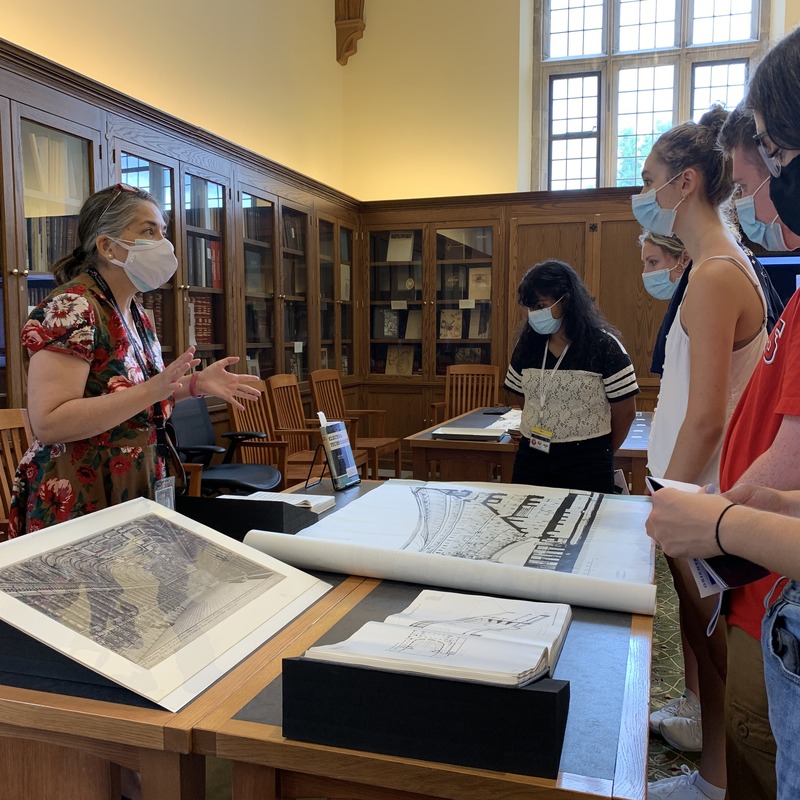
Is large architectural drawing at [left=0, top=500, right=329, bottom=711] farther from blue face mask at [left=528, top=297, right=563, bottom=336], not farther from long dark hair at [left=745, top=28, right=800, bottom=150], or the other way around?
blue face mask at [left=528, top=297, right=563, bottom=336]

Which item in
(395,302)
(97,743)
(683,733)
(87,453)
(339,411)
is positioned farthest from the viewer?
(395,302)

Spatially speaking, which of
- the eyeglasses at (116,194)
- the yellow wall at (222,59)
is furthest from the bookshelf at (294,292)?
the eyeglasses at (116,194)

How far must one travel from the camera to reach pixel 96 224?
177 cm

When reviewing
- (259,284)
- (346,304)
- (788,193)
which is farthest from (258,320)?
(788,193)

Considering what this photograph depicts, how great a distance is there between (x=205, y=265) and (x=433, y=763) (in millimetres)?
4102

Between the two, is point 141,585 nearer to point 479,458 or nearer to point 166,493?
point 166,493

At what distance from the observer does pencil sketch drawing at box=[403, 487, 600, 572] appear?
4.30 ft

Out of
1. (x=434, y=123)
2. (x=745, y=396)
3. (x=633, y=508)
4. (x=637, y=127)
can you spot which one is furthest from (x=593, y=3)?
(x=745, y=396)

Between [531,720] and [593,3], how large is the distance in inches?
300

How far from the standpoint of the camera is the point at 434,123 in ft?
22.8

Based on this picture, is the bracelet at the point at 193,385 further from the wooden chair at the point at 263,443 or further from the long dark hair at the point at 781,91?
the wooden chair at the point at 263,443

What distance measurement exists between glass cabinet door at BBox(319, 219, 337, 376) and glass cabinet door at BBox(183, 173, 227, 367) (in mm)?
1444

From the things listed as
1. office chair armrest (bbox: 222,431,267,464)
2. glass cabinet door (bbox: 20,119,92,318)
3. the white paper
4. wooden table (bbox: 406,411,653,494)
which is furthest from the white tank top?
office chair armrest (bbox: 222,431,267,464)

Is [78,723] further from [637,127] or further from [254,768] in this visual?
[637,127]
